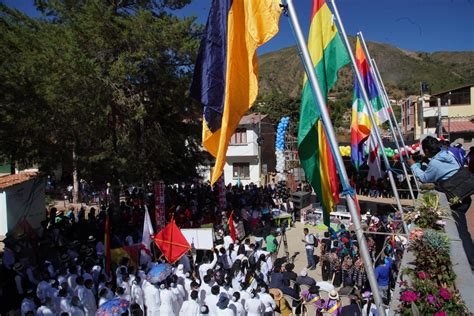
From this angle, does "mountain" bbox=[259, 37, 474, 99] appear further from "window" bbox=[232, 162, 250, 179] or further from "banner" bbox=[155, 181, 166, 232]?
"banner" bbox=[155, 181, 166, 232]

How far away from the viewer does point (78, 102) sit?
629 inches

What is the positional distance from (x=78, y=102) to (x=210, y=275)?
1010 centimetres

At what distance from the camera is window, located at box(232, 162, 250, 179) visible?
36000mm

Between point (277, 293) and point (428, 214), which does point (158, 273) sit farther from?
point (428, 214)

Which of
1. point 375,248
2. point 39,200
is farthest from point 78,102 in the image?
point 375,248

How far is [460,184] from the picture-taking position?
632 cm

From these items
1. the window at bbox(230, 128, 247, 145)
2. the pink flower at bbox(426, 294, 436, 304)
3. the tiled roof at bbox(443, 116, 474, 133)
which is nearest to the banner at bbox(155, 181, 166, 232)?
the pink flower at bbox(426, 294, 436, 304)

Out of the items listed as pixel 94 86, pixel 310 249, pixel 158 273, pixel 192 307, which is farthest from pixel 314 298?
pixel 94 86

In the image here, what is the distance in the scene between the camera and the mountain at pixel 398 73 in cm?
11275

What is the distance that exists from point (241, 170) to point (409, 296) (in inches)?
1262

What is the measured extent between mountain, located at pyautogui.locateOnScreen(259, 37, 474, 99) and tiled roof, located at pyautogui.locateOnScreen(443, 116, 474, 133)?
2519 inches

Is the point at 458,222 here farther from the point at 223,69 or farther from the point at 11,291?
the point at 11,291

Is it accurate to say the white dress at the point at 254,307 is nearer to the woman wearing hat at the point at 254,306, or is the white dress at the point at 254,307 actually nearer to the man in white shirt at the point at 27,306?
the woman wearing hat at the point at 254,306

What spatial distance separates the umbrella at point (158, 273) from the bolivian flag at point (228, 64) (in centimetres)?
540
